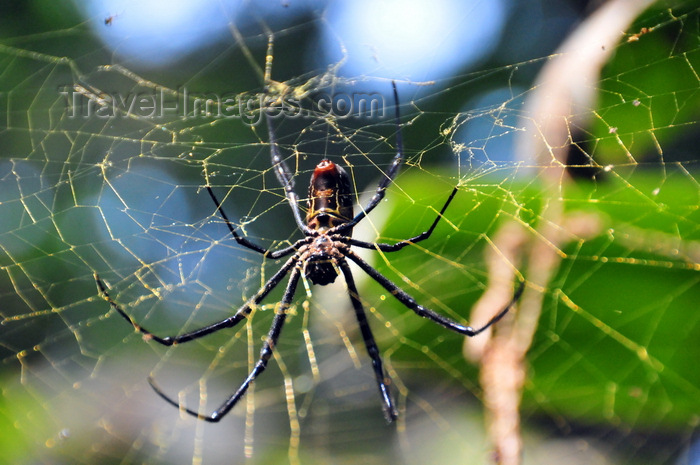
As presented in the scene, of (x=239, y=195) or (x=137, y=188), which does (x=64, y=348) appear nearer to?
(x=137, y=188)

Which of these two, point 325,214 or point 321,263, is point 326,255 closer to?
point 321,263

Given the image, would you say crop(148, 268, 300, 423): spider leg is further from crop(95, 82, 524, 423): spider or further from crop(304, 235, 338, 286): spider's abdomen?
crop(304, 235, 338, 286): spider's abdomen

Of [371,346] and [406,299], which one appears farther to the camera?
[371,346]

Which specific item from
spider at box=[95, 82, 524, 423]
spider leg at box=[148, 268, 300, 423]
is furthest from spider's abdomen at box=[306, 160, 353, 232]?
spider leg at box=[148, 268, 300, 423]

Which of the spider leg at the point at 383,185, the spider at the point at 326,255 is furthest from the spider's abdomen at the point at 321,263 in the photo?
the spider leg at the point at 383,185

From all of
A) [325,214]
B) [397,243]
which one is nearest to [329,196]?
[325,214]

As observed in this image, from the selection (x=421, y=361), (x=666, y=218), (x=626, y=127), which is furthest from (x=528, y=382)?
(x=626, y=127)

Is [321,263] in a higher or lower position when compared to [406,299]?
higher
